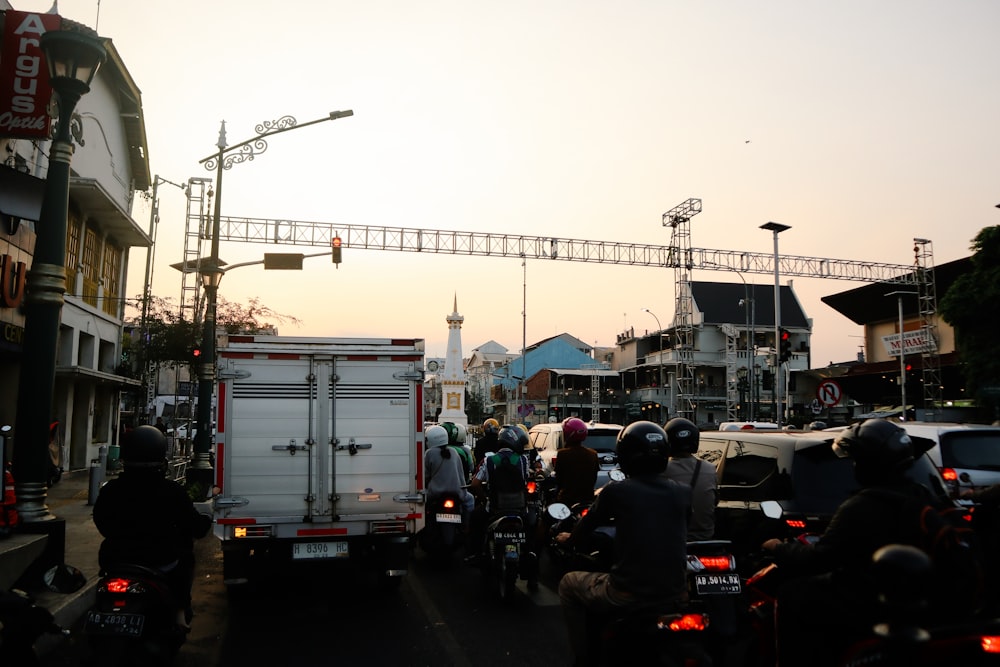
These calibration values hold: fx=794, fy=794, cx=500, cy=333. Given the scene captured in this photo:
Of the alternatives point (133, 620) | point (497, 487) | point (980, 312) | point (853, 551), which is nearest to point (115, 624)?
point (133, 620)

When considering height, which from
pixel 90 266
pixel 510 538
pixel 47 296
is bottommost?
pixel 510 538

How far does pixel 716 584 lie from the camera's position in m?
4.74

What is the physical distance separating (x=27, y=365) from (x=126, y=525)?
3804 mm

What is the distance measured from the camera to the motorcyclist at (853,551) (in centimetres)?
328

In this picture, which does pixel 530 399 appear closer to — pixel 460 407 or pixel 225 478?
pixel 460 407

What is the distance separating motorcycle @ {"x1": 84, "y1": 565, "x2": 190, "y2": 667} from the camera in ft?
13.5

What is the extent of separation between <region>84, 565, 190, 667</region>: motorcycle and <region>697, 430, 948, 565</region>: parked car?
167 inches

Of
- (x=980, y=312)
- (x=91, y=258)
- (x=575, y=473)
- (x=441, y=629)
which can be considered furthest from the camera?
(x=980, y=312)

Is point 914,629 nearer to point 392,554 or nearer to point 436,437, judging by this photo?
point 392,554

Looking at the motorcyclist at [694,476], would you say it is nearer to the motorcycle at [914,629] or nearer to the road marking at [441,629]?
the road marking at [441,629]

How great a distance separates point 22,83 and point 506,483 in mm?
12845

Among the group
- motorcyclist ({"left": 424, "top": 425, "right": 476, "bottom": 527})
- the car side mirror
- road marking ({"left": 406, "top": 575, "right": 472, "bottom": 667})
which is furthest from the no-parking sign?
the car side mirror

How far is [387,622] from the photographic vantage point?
7.21 m

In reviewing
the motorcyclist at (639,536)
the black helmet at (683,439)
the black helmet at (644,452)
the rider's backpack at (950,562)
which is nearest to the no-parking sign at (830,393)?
the black helmet at (683,439)
